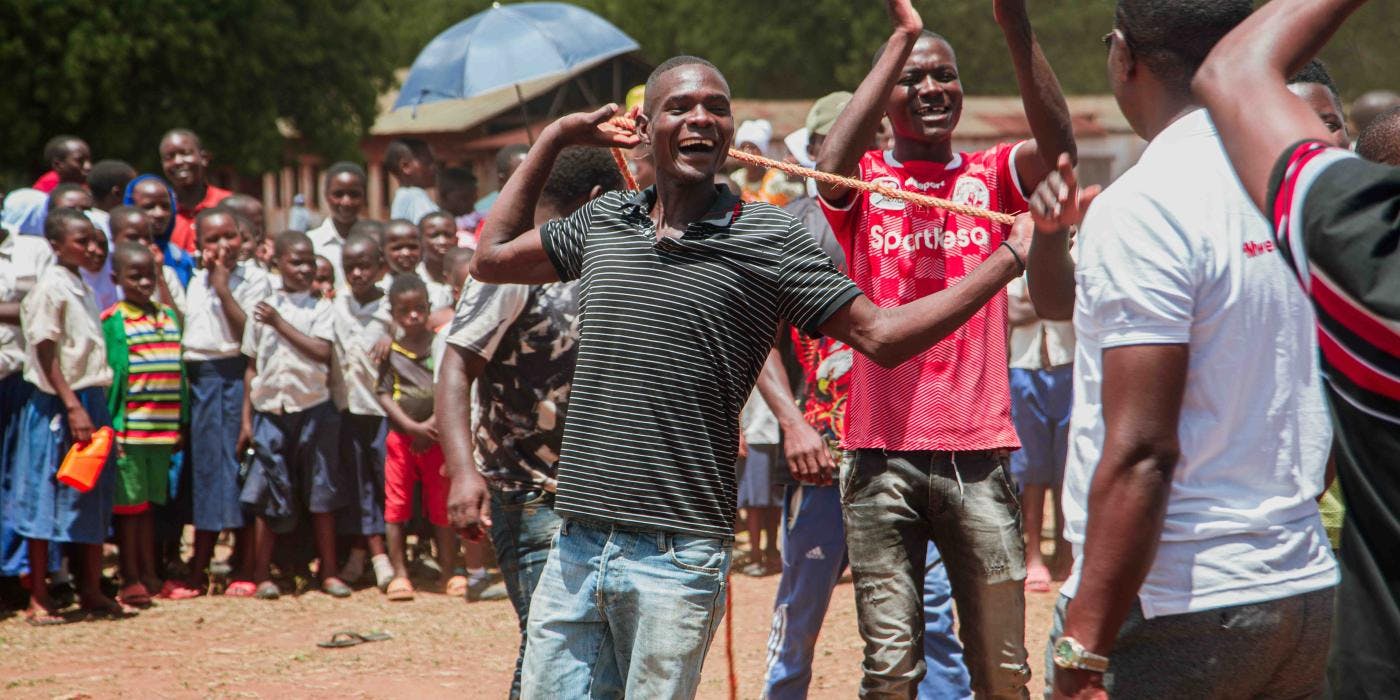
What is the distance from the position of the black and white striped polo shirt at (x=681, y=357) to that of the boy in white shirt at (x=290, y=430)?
5.60m

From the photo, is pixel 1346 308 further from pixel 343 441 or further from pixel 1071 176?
pixel 343 441

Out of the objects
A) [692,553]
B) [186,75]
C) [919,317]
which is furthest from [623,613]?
[186,75]

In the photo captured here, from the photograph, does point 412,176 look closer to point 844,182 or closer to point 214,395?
point 214,395

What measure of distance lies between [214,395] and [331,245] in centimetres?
151

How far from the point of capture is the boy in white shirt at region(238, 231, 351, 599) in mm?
8758

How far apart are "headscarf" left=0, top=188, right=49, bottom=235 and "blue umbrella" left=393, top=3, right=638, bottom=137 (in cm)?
293

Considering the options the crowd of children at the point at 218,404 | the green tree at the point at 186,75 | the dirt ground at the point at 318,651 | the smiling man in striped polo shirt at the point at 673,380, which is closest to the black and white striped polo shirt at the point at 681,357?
the smiling man in striped polo shirt at the point at 673,380

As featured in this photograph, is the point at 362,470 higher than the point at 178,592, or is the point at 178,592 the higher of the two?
the point at 362,470

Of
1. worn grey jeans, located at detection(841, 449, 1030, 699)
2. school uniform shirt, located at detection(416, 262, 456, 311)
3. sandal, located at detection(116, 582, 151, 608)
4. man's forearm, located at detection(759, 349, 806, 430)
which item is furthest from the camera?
school uniform shirt, located at detection(416, 262, 456, 311)

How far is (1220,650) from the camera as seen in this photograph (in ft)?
8.55

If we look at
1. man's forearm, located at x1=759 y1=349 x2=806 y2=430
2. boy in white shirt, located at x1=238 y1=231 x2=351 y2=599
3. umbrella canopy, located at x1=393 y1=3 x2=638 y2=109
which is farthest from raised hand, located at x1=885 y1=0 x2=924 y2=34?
umbrella canopy, located at x1=393 y1=3 x2=638 y2=109

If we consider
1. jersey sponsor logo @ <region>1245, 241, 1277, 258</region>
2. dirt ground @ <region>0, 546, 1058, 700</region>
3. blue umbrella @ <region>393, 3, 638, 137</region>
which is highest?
blue umbrella @ <region>393, 3, 638, 137</region>

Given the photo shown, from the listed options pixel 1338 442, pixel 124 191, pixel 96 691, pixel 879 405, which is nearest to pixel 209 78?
pixel 124 191

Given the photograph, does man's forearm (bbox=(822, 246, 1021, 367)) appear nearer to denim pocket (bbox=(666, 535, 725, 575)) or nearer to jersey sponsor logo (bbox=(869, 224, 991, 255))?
denim pocket (bbox=(666, 535, 725, 575))
